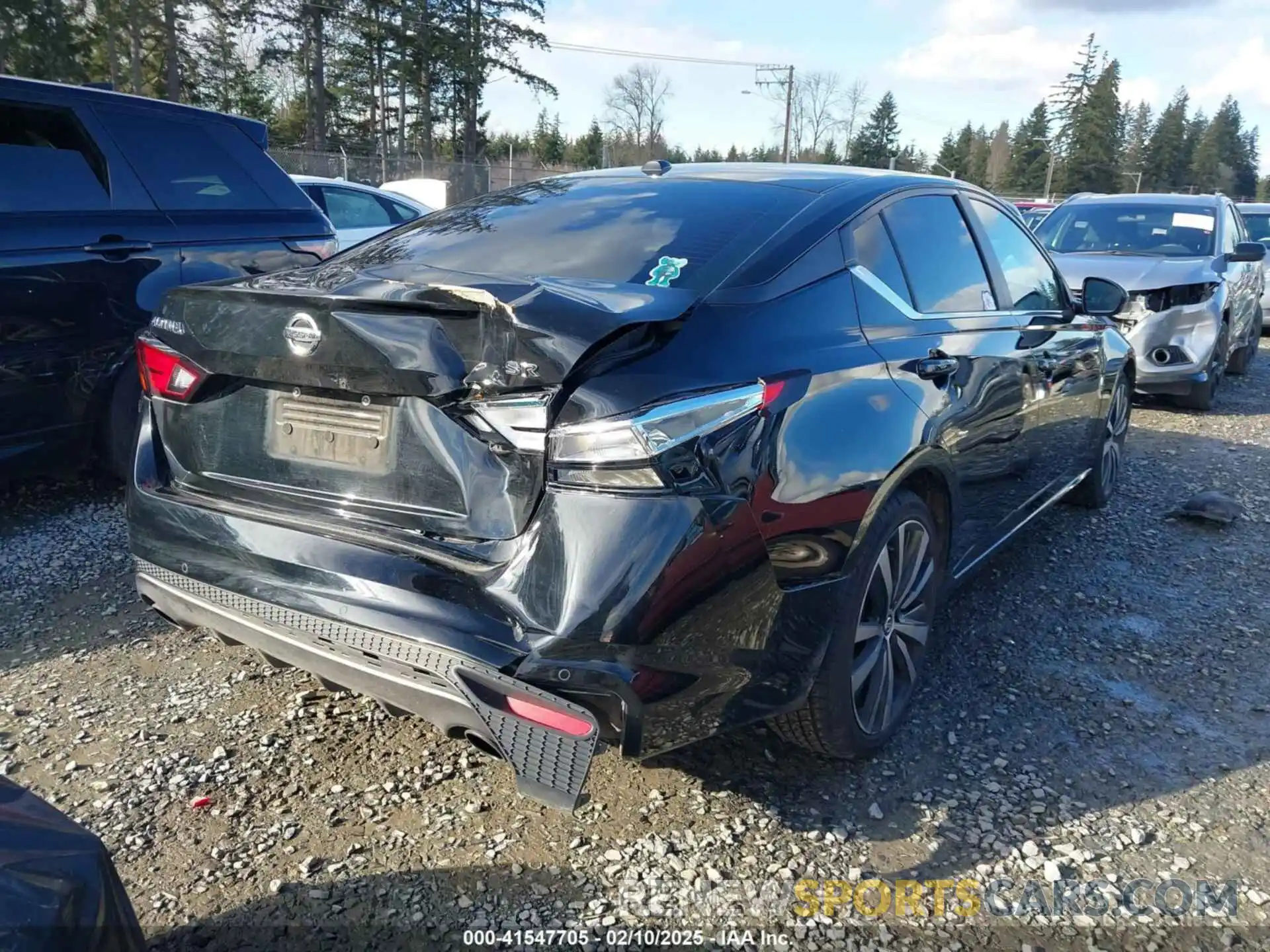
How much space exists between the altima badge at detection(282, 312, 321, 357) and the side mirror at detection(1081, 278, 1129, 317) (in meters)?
3.54

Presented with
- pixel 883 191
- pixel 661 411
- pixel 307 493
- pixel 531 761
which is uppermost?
pixel 883 191

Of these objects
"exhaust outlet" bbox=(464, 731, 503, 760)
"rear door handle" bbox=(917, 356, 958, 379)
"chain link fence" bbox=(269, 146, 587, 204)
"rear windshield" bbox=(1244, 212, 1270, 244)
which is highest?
"chain link fence" bbox=(269, 146, 587, 204)

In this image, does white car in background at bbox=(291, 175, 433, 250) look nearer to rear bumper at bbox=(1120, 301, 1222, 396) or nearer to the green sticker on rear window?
rear bumper at bbox=(1120, 301, 1222, 396)

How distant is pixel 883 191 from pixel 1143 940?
2138 mm

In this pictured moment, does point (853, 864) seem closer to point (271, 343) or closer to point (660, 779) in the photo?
point (660, 779)

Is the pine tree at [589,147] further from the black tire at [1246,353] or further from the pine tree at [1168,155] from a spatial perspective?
the black tire at [1246,353]

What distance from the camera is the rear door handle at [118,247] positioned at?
14.2 feet

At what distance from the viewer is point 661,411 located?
1.99 metres

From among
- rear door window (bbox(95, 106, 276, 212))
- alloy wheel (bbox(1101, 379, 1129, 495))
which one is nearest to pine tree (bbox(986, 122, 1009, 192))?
alloy wheel (bbox(1101, 379, 1129, 495))

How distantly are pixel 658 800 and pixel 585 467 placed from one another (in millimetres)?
1097

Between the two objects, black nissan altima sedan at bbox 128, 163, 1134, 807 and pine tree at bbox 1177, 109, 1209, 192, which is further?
pine tree at bbox 1177, 109, 1209, 192

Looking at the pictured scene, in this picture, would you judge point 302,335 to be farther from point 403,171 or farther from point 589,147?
point 589,147

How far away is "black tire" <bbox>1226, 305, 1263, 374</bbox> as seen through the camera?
9.53m

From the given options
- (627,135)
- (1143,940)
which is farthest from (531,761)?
(627,135)
